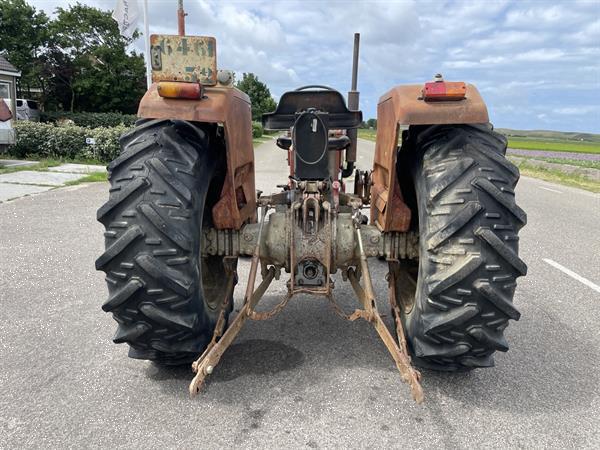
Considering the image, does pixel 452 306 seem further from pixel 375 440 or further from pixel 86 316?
pixel 86 316

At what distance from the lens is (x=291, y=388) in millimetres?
3143

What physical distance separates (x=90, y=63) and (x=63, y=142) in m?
23.6

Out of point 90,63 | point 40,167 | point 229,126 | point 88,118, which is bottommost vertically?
point 40,167

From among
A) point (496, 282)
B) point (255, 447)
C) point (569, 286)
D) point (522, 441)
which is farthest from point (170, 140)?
point (569, 286)

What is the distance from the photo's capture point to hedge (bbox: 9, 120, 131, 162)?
57.7 feet

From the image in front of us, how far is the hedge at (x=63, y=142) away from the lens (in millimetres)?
17578

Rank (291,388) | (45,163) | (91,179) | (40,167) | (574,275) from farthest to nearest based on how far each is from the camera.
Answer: (45,163) < (40,167) < (91,179) < (574,275) < (291,388)


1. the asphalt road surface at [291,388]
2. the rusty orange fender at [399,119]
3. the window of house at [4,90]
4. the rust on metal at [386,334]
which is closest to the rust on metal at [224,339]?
the asphalt road surface at [291,388]

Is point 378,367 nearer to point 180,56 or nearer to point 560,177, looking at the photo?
point 180,56

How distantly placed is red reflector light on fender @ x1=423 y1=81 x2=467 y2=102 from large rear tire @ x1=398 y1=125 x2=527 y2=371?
0.28m

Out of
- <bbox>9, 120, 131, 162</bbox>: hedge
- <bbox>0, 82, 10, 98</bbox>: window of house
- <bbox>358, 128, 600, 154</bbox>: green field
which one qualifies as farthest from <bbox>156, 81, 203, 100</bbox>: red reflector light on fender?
<bbox>358, 128, 600, 154</bbox>: green field

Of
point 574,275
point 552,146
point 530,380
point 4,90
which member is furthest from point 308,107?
point 552,146

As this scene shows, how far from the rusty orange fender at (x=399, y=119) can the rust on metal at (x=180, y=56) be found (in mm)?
1137

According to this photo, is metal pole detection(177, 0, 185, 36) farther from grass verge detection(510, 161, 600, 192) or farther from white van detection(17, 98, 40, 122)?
white van detection(17, 98, 40, 122)
